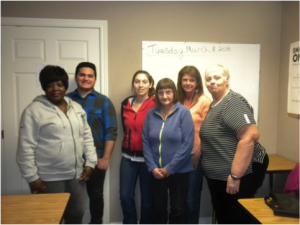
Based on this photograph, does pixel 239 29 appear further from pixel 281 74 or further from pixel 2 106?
pixel 2 106

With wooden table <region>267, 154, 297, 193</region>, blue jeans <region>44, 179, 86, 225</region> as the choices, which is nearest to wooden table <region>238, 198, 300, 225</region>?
wooden table <region>267, 154, 297, 193</region>

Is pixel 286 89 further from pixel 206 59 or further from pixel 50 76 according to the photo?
pixel 50 76

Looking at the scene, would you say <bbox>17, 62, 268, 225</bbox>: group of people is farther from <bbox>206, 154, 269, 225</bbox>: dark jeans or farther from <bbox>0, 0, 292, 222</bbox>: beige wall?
<bbox>0, 0, 292, 222</bbox>: beige wall

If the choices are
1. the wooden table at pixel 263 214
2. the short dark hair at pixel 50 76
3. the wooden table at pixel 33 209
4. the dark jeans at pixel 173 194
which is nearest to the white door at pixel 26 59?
the short dark hair at pixel 50 76

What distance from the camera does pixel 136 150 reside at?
2.19 metres

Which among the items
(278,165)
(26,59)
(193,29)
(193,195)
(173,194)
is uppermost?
(193,29)

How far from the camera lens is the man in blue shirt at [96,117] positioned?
2.14 m

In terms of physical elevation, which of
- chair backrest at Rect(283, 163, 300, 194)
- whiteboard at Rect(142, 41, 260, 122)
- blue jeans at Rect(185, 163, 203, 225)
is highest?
whiteboard at Rect(142, 41, 260, 122)

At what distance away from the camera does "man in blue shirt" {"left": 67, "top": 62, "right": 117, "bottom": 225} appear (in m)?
2.14

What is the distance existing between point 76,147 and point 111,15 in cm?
139

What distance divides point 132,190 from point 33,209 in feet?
3.72

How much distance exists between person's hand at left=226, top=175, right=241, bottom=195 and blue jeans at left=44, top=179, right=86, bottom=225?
1.08 metres

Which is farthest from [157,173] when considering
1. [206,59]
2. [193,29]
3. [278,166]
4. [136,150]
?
[193,29]

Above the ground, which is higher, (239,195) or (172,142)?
(172,142)
